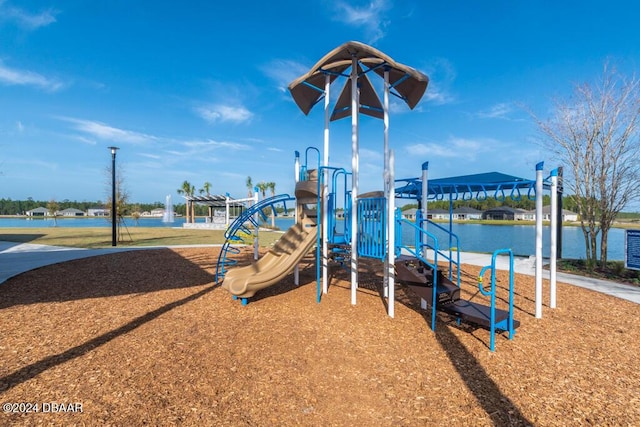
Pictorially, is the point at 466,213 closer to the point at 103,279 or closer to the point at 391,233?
the point at 391,233

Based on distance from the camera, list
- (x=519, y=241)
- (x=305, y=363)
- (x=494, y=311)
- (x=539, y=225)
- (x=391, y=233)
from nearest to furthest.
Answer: (x=305, y=363) < (x=494, y=311) < (x=391, y=233) < (x=539, y=225) < (x=519, y=241)

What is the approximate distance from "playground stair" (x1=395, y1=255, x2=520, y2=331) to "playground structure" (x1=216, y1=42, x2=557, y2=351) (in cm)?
1

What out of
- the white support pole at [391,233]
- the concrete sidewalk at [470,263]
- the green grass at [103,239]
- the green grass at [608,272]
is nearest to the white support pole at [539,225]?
the white support pole at [391,233]

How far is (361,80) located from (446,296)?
5474 mm

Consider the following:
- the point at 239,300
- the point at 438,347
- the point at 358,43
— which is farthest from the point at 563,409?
the point at 358,43

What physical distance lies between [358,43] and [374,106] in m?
2.63

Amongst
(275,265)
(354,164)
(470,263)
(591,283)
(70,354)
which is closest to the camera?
(70,354)

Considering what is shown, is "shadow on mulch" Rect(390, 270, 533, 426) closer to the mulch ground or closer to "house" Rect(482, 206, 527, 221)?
the mulch ground

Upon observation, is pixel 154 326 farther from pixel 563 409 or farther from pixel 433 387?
pixel 563 409

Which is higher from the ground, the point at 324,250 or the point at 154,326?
the point at 324,250

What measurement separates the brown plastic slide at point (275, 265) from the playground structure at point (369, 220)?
0.07 ft

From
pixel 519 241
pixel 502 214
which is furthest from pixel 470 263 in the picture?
pixel 502 214

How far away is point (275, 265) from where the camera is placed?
6.88 meters

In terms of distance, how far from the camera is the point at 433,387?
338 cm
